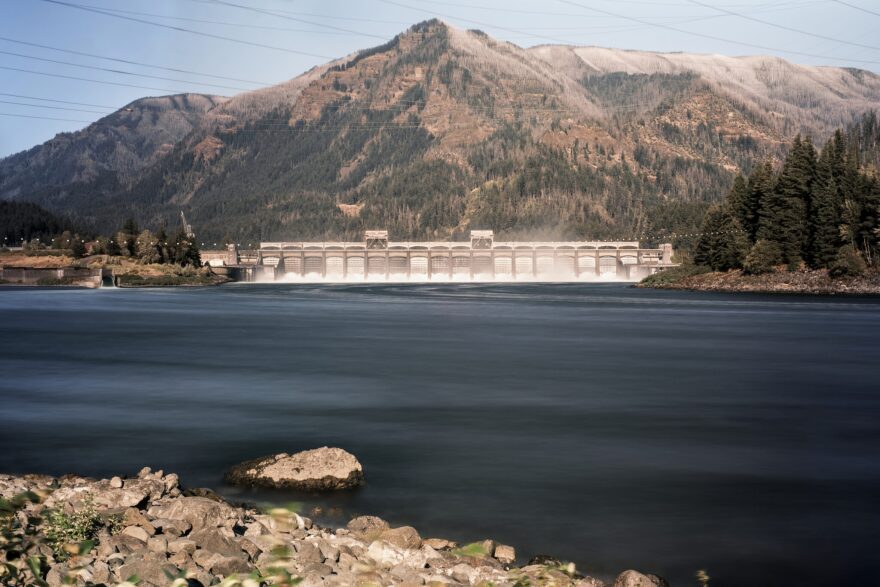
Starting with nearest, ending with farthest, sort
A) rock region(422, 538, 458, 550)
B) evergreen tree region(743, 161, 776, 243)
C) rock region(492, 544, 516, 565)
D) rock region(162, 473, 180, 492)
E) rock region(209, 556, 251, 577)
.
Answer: rock region(209, 556, 251, 577)
rock region(492, 544, 516, 565)
rock region(422, 538, 458, 550)
rock region(162, 473, 180, 492)
evergreen tree region(743, 161, 776, 243)

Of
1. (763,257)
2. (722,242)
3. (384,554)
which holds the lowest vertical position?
(384,554)

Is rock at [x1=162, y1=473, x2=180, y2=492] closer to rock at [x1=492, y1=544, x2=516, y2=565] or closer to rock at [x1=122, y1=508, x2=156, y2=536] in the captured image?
rock at [x1=122, y1=508, x2=156, y2=536]

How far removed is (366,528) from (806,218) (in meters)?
131

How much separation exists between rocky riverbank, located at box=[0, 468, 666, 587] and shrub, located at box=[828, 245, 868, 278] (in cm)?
12146

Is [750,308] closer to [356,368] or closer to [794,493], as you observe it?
[356,368]

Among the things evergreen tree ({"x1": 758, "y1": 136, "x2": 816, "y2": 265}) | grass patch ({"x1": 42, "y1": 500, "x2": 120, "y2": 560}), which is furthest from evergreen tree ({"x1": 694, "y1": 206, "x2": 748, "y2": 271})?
grass patch ({"x1": 42, "y1": 500, "x2": 120, "y2": 560})

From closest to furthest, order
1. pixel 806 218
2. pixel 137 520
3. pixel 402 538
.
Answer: pixel 137 520 < pixel 402 538 < pixel 806 218

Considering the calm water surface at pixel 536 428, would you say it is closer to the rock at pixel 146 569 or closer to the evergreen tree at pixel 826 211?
the rock at pixel 146 569

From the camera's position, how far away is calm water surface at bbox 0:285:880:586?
18.0m

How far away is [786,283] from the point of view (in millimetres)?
136500

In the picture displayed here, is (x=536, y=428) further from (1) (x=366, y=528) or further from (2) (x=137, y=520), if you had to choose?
(2) (x=137, y=520)

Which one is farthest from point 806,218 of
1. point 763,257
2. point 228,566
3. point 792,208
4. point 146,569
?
point 146,569

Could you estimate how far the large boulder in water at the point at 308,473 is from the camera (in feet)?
68.5

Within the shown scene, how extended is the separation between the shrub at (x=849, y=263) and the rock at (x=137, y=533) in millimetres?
124874
